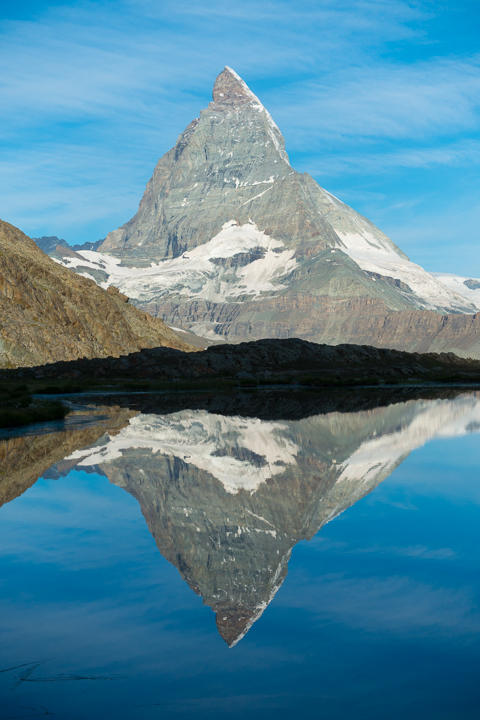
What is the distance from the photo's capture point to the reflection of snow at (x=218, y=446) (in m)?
19.6

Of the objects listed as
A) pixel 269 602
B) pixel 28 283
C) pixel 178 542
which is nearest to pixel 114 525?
pixel 178 542

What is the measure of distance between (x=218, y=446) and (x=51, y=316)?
79.4 metres

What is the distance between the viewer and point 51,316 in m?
99.9

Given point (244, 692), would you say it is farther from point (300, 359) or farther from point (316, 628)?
point (300, 359)

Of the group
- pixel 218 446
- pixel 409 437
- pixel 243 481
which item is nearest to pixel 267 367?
pixel 409 437

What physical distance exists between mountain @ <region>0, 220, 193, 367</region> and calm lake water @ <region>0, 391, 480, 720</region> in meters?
73.9

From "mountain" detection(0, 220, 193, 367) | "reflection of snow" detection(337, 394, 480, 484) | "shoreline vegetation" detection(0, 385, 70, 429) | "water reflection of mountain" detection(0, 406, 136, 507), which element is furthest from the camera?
"mountain" detection(0, 220, 193, 367)

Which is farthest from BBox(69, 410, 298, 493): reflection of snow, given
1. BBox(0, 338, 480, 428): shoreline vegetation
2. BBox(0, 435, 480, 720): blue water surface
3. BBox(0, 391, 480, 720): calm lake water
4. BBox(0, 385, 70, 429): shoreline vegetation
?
BBox(0, 338, 480, 428): shoreline vegetation

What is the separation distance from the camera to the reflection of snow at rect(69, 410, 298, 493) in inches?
773

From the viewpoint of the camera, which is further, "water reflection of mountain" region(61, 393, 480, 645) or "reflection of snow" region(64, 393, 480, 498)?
"reflection of snow" region(64, 393, 480, 498)

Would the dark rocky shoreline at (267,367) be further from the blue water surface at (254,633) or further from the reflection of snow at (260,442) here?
the blue water surface at (254,633)

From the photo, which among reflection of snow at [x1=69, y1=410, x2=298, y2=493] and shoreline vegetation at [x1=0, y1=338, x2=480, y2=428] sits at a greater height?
shoreline vegetation at [x1=0, y1=338, x2=480, y2=428]

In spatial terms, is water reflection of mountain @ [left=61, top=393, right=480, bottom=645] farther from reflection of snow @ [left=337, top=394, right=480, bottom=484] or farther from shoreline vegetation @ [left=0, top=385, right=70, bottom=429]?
shoreline vegetation @ [left=0, top=385, right=70, bottom=429]

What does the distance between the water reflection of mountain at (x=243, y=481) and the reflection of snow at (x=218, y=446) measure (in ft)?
0.12
